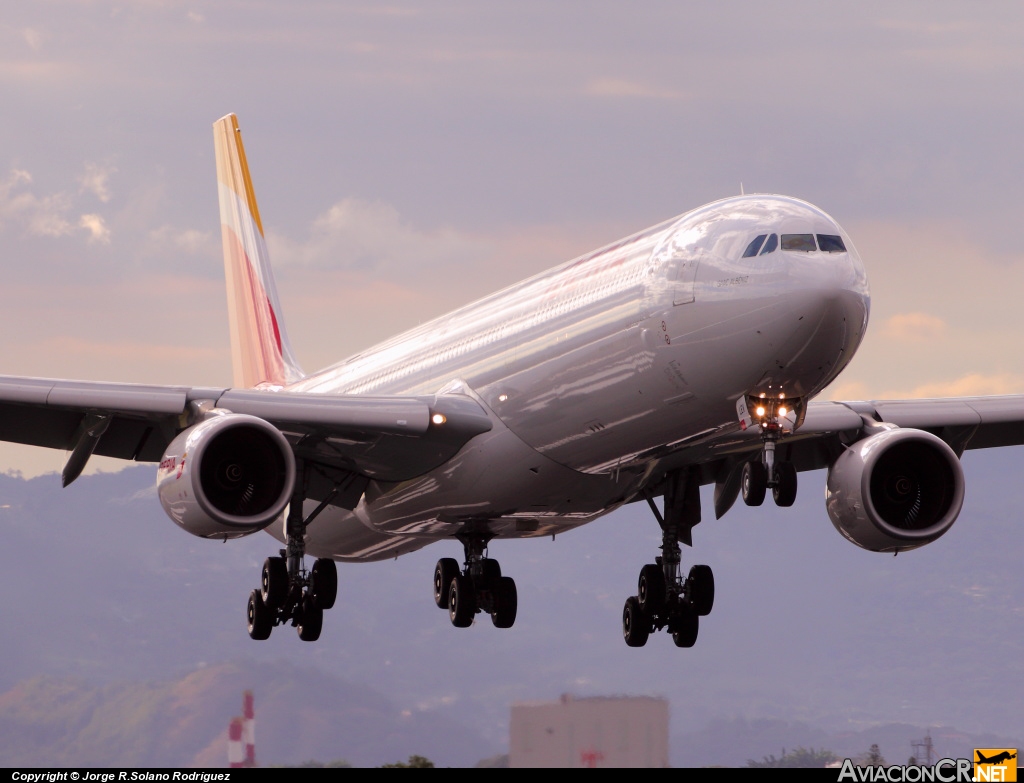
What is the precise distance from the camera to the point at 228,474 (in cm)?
2583

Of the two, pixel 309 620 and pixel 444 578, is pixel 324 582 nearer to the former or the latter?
pixel 309 620

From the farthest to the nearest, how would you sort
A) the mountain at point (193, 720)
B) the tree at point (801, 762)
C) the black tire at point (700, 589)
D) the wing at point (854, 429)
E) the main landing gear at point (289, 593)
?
the mountain at point (193, 720)
the tree at point (801, 762)
the black tire at point (700, 589)
the main landing gear at point (289, 593)
the wing at point (854, 429)

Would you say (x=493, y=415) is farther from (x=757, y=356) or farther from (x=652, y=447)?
(x=757, y=356)

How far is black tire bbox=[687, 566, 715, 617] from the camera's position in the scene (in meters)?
30.9

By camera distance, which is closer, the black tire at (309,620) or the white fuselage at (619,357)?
the white fuselage at (619,357)

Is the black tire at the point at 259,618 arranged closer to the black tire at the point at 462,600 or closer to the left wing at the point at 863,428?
the black tire at the point at 462,600

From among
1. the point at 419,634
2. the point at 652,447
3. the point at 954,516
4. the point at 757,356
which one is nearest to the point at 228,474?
the point at 652,447

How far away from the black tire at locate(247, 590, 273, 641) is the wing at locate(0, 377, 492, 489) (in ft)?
12.9

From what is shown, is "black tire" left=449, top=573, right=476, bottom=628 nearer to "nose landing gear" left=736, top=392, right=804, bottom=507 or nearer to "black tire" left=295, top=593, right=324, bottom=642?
"black tire" left=295, top=593, right=324, bottom=642

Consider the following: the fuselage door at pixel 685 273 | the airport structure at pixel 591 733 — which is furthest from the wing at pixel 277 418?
the airport structure at pixel 591 733

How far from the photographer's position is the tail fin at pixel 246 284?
4178 cm

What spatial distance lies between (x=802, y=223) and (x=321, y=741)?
6579cm

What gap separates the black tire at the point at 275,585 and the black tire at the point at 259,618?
175 millimetres

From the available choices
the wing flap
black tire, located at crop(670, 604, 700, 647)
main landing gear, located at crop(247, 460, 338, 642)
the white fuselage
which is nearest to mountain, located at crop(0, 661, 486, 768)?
main landing gear, located at crop(247, 460, 338, 642)
